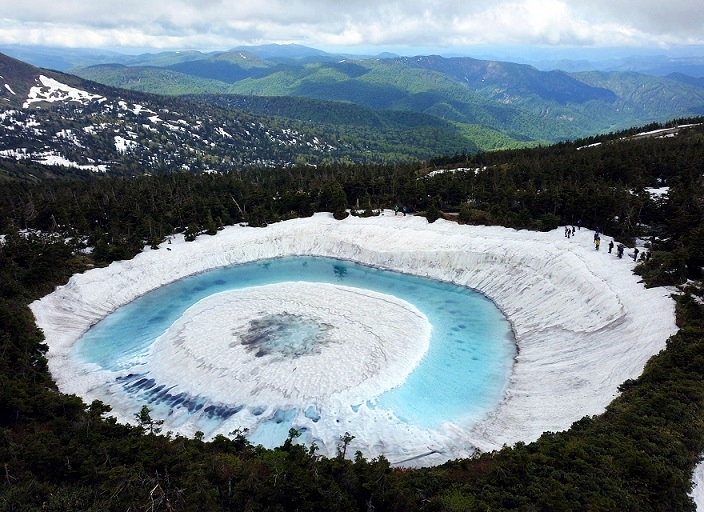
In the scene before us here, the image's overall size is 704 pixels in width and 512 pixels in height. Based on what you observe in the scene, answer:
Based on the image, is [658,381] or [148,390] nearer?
[658,381]

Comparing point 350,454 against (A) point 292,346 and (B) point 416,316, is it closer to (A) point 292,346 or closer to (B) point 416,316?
(A) point 292,346

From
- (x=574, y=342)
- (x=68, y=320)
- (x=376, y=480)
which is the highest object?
(x=376, y=480)

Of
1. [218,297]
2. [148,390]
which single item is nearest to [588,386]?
[148,390]

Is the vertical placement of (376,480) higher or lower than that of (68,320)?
higher

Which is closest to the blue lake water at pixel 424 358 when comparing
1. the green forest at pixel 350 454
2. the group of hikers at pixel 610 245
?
the green forest at pixel 350 454

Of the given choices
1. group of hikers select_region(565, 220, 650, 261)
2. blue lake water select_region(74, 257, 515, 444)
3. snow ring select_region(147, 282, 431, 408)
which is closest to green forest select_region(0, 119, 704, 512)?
group of hikers select_region(565, 220, 650, 261)

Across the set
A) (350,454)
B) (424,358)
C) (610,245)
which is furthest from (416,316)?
(610,245)

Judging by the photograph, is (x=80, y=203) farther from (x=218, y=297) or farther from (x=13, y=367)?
(x=13, y=367)
